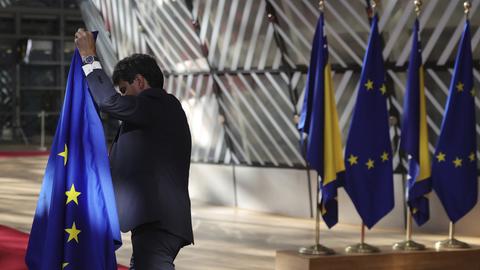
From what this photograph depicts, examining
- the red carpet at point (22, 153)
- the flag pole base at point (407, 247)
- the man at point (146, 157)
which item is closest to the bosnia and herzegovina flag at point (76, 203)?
the man at point (146, 157)

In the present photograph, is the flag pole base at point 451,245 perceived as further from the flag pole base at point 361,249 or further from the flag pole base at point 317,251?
the flag pole base at point 317,251

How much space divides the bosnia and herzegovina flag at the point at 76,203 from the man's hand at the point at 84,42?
0.32 m

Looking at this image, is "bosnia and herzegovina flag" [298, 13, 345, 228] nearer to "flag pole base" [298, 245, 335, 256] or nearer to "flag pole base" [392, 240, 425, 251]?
"flag pole base" [298, 245, 335, 256]

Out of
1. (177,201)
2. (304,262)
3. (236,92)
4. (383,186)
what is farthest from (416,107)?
(236,92)

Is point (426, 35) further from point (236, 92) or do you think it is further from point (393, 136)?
point (236, 92)

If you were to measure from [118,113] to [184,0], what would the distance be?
10925 millimetres

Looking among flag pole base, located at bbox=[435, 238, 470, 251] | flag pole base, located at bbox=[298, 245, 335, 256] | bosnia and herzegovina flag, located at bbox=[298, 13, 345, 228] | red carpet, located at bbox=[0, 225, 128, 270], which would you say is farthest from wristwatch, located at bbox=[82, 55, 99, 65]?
flag pole base, located at bbox=[435, 238, 470, 251]

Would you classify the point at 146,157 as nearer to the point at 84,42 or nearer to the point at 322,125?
the point at 84,42

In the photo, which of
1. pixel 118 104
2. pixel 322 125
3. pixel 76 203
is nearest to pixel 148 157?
pixel 118 104

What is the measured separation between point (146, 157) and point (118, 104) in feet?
0.94

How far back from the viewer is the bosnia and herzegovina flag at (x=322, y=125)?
8414 mm

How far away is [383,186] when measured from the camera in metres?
8.96

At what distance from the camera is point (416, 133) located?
8.87 metres

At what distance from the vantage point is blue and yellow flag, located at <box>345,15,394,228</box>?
344 inches
